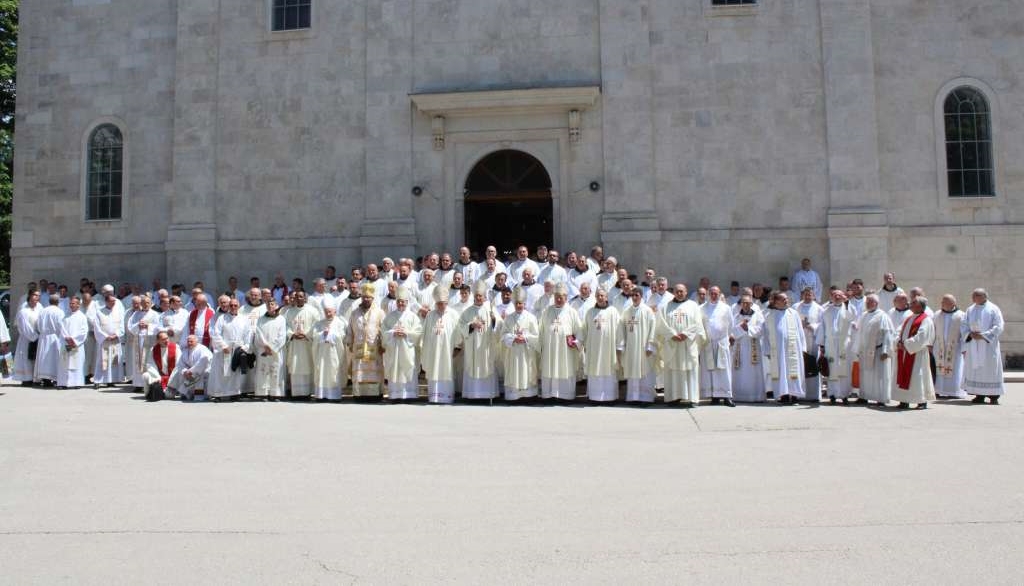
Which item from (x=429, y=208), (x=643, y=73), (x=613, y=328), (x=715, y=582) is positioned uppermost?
(x=643, y=73)

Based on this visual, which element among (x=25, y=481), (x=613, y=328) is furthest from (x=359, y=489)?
(x=613, y=328)

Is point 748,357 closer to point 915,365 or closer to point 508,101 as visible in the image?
point 915,365

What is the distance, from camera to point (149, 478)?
7266 mm

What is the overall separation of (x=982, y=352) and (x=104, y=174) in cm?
1789

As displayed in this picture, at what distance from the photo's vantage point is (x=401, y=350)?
42.8 feet

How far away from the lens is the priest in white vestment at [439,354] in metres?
13.0

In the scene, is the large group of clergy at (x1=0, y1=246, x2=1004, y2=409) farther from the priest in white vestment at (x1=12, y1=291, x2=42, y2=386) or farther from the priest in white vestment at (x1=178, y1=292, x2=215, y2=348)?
the priest in white vestment at (x1=12, y1=291, x2=42, y2=386)

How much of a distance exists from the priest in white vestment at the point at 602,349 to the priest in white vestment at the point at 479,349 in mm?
1181

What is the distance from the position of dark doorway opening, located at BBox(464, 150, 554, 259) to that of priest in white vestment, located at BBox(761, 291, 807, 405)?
19.4 feet

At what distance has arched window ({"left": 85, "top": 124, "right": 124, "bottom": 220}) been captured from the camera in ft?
62.3

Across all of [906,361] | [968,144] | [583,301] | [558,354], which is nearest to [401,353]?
[558,354]

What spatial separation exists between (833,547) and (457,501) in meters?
2.72

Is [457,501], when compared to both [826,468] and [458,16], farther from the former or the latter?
[458,16]

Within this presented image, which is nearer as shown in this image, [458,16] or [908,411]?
[908,411]
